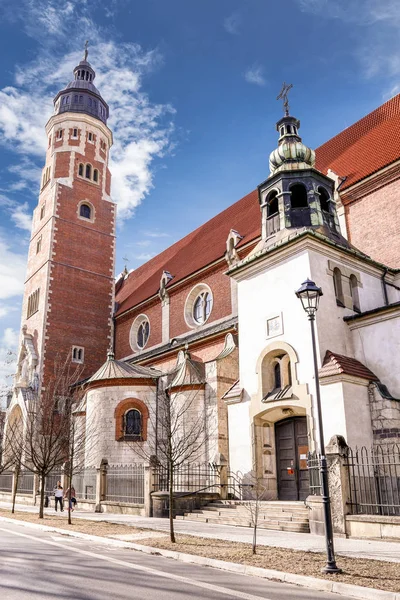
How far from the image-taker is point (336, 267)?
17719 mm

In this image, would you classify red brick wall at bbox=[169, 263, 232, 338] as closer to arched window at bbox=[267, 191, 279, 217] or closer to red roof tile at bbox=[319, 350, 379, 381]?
arched window at bbox=[267, 191, 279, 217]

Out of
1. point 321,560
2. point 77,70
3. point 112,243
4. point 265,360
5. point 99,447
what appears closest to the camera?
point 321,560

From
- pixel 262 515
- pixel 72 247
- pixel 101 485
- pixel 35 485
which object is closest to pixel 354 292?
pixel 262 515

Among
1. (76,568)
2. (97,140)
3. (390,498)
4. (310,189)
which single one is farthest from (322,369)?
(97,140)

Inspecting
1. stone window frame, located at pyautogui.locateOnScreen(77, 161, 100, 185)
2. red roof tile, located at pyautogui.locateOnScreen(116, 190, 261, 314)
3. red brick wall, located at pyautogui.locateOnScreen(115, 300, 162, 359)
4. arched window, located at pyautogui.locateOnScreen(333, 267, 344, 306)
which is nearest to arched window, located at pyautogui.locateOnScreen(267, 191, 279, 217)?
arched window, located at pyautogui.locateOnScreen(333, 267, 344, 306)

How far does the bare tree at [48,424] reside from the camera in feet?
68.3

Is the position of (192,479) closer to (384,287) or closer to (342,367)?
(342,367)

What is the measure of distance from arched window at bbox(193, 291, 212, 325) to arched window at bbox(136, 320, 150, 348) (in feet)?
16.8

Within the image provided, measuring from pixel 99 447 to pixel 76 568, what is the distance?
15.3m

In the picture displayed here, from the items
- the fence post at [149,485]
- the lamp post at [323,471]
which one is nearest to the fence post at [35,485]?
the fence post at [149,485]

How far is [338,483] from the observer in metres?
12.0

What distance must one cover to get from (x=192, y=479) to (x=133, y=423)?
495 cm

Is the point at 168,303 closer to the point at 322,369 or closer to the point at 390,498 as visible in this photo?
the point at 322,369

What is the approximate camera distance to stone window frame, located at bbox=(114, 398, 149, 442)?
23.2 m
